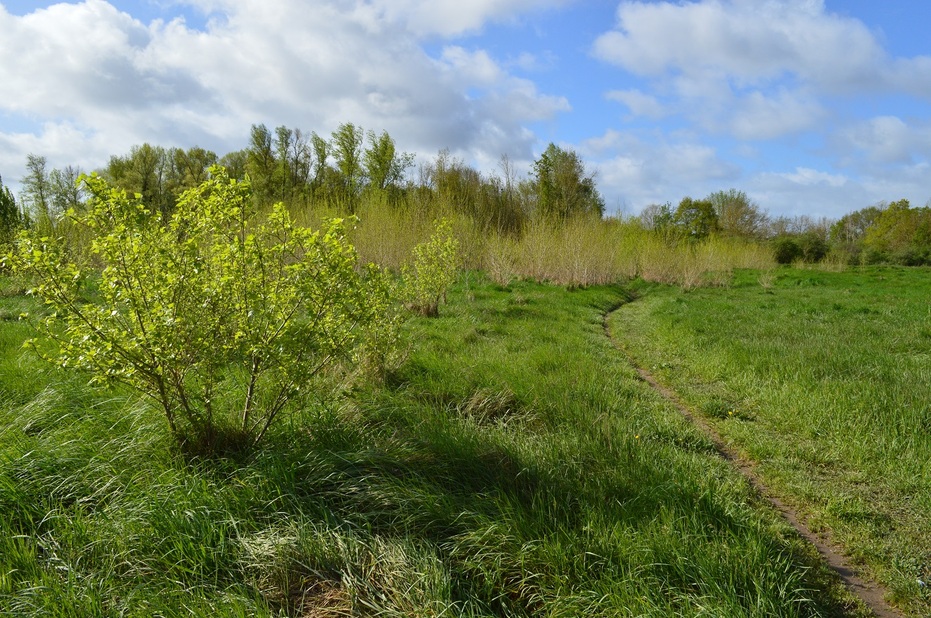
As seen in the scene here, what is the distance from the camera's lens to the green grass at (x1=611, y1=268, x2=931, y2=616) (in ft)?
12.4

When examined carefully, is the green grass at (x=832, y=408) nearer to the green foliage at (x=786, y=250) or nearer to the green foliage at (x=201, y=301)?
the green foliage at (x=201, y=301)

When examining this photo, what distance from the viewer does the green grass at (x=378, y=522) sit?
268 centimetres

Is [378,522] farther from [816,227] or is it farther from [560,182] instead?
[816,227]

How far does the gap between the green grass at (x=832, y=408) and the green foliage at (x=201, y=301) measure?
3819 millimetres

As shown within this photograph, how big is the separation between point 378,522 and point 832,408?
4.90 m

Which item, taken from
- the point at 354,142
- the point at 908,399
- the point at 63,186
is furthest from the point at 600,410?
the point at 63,186

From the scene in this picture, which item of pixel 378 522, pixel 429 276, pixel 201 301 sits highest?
pixel 429 276

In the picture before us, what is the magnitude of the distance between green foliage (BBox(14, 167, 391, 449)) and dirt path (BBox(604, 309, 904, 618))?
137 inches

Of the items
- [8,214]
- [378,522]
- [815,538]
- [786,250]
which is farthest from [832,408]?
[786,250]

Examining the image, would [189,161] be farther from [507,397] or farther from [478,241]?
[507,397]

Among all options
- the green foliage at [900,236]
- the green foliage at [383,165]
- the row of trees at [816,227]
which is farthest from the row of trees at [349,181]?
the green foliage at [900,236]

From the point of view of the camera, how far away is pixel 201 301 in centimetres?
369

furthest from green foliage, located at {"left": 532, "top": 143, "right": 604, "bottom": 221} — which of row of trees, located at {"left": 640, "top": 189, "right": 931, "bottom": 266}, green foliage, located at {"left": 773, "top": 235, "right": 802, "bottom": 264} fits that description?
green foliage, located at {"left": 773, "top": 235, "right": 802, "bottom": 264}

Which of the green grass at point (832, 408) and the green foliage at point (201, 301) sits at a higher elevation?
the green foliage at point (201, 301)
